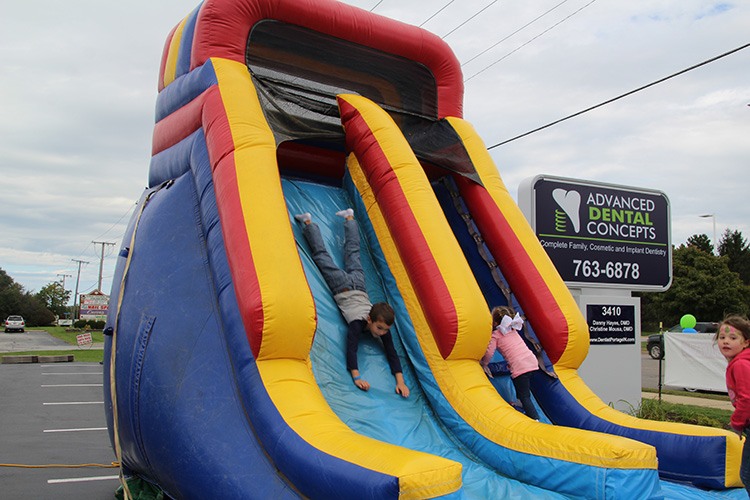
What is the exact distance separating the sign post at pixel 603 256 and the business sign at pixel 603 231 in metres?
0.01

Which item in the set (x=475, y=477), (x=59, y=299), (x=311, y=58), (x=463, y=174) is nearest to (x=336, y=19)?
(x=311, y=58)

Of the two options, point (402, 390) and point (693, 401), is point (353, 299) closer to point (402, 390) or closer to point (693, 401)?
point (402, 390)

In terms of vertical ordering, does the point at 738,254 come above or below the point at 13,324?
above

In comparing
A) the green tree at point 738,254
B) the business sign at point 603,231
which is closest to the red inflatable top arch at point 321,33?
the business sign at point 603,231

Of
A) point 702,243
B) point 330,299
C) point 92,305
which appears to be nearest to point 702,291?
point 702,243

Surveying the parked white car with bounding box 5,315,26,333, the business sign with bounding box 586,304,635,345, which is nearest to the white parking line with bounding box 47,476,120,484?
the business sign with bounding box 586,304,635,345

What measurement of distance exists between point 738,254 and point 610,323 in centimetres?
2841

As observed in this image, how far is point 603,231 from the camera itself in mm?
7289

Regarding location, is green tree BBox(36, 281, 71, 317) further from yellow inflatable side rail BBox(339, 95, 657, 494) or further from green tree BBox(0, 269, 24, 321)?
yellow inflatable side rail BBox(339, 95, 657, 494)

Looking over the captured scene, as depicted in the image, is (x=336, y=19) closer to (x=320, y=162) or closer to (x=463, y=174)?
(x=320, y=162)

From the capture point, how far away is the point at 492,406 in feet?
12.3

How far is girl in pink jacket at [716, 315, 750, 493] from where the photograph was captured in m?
3.15

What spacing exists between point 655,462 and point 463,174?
2635 mm

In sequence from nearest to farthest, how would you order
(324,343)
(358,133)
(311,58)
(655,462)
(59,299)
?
(655,462), (324,343), (358,133), (311,58), (59,299)
